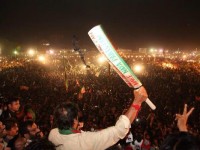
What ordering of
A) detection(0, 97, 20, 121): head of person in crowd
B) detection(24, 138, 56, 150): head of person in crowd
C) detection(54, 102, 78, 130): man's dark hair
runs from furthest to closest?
detection(0, 97, 20, 121): head of person in crowd < detection(54, 102, 78, 130): man's dark hair < detection(24, 138, 56, 150): head of person in crowd

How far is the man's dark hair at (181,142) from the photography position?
198 centimetres

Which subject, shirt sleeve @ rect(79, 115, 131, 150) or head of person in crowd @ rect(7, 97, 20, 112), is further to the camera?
head of person in crowd @ rect(7, 97, 20, 112)

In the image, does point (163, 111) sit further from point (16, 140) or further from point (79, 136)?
point (79, 136)

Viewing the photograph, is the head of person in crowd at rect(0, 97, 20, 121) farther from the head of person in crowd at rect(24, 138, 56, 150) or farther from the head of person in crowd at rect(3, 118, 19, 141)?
the head of person in crowd at rect(24, 138, 56, 150)

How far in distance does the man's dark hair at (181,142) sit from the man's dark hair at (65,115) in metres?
1.14

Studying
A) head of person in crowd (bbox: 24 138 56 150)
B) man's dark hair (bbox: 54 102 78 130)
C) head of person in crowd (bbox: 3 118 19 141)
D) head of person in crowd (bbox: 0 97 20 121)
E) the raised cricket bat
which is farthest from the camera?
head of person in crowd (bbox: 0 97 20 121)

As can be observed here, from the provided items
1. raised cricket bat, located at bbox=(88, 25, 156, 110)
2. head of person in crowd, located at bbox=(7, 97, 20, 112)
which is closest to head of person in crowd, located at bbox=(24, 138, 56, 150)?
raised cricket bat, located at bbox=(88, 25, 156, 110)

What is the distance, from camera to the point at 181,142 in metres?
2.01

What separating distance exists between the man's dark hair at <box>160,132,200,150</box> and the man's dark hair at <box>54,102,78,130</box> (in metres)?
1.14

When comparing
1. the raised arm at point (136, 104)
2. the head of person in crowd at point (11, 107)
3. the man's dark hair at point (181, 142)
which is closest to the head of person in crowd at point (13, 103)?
the head of person in crowd at point (11, 107)

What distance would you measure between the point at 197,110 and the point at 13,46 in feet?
224

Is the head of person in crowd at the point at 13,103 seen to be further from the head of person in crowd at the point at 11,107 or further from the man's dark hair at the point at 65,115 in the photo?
the man's dark hair at the point at 65,115

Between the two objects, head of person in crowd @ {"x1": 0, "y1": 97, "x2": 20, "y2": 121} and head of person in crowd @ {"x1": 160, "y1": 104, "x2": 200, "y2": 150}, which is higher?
head of person in crowd @ {"x1": 0, "y1": 97, "x2": 20, "y2": 121}

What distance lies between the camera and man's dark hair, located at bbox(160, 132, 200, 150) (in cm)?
198
